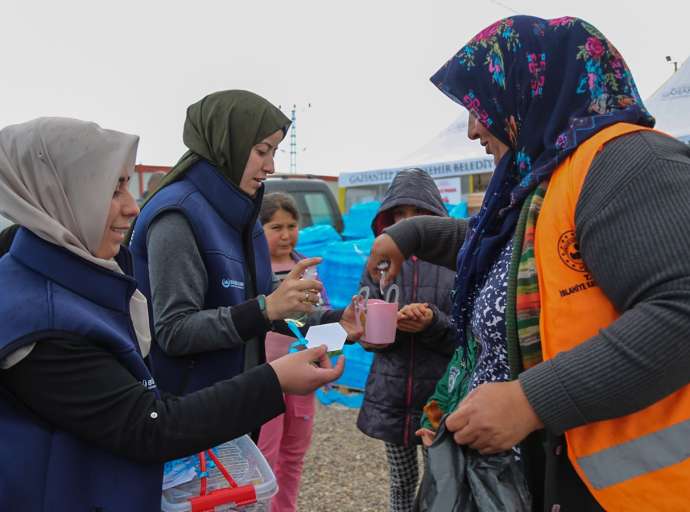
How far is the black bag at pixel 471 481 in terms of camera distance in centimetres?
126

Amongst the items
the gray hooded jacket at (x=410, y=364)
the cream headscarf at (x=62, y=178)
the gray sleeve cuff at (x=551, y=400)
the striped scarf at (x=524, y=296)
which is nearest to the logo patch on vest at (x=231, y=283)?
the cream headscarf at (x=62, y=178)

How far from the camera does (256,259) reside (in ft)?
7.52

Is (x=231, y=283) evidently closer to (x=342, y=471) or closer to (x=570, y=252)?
(x=570, y=252)

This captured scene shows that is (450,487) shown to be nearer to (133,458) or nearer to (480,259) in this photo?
(480,259)

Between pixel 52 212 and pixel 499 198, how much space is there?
3.65 ft

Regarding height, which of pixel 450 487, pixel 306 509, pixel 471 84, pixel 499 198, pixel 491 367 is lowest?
pixel 306 509

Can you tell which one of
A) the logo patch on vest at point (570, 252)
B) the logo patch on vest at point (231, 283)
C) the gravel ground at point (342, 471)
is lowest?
the gravel ground at point (342, 471)

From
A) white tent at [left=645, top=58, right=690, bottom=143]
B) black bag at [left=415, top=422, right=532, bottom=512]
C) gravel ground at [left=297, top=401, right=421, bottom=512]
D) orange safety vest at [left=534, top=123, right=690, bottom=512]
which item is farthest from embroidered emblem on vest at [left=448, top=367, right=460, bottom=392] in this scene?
white tent at [left=645, top=58, right=690, bottom=143]

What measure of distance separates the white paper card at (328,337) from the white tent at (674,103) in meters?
7.39

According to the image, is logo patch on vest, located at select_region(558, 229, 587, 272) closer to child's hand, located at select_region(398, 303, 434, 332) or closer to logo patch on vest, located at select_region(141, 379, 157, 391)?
logo patch on vest, located at select_region(141, 379, 157, 391)

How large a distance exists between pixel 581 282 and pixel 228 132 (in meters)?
1.54

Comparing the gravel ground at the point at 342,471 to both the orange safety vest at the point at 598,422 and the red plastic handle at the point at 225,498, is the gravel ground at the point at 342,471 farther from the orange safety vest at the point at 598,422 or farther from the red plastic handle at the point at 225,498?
the orange safety vest at the point at 598,422

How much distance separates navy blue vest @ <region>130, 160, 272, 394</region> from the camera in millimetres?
2020

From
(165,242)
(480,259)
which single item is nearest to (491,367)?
(480,259)
